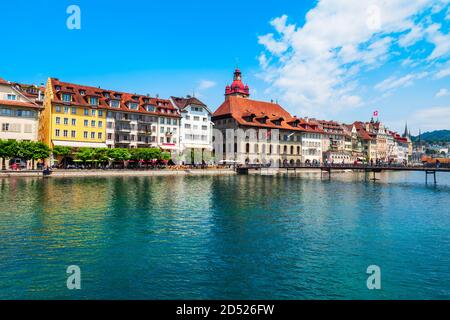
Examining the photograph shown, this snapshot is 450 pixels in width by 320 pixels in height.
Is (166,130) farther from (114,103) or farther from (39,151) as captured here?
(39,151)

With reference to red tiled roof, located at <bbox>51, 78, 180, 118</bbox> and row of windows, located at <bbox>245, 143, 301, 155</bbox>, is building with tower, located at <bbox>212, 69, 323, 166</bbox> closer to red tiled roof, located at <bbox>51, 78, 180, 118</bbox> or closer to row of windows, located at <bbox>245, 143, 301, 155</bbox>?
row of windows, located at <bbox>245, 143, 301, 155</bbox>

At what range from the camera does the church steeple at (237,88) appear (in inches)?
6304

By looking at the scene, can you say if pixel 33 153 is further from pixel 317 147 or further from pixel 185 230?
pixel 317 147

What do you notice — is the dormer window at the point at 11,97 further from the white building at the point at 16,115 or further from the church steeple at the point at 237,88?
the church steeple at the point at 237,88

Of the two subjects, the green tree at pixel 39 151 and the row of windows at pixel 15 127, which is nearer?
the green tree at pixel 39 151

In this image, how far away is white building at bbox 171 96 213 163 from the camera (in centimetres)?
10506

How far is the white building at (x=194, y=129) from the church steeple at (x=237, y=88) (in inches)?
2022

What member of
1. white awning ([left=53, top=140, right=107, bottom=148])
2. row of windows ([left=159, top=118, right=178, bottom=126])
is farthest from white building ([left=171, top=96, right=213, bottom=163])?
white awning ([left=53, top=140, right=107, bottom=148])

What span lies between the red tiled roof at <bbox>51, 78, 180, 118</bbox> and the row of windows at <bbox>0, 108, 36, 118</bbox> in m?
6.04

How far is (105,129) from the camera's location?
89.6m

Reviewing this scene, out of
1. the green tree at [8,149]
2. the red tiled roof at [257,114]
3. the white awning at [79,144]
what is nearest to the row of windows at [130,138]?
the white awning at [79,144]

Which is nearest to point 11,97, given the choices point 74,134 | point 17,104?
point 17,104

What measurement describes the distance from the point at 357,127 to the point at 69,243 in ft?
617

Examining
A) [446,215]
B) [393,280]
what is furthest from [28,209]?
[446,215]
